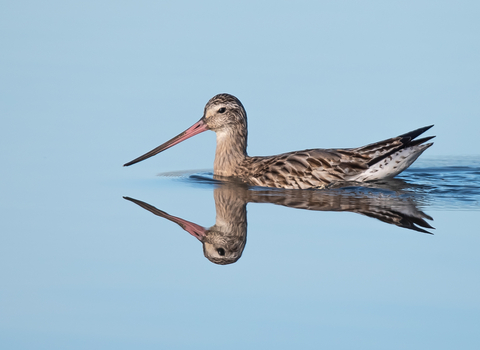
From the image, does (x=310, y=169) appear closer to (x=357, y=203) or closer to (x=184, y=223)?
(x=357, y=203)

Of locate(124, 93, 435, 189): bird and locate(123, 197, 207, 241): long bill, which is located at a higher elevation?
locate(124, 93, 435, 189): bird

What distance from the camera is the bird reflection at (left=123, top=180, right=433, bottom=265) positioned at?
879cm

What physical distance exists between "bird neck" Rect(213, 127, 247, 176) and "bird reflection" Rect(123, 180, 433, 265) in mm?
651

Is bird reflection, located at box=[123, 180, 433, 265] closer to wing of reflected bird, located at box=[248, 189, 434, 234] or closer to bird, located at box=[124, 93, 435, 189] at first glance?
wing of reflected bird, located at box=[248, 189, 434, 234]

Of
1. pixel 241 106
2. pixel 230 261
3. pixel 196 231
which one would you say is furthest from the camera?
pixel 241 106

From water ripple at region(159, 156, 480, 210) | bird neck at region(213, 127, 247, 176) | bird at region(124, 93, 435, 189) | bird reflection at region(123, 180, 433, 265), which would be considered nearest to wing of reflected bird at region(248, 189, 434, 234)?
bird reflection at region(123, 180, 433, 265)

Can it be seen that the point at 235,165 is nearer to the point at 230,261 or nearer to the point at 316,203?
the point at 316,203

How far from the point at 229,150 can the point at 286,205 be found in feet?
Result: 9.37

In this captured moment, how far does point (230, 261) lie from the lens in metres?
8.20

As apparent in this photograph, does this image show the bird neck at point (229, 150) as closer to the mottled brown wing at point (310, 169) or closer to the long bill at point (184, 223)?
the mottled brown wing at point (310, 169)

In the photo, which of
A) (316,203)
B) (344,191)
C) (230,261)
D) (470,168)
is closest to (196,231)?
(230,261)

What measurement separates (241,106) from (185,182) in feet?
6.10

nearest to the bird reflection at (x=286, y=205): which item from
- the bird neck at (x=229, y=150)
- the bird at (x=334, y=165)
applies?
the bird at (x=334, y=165)

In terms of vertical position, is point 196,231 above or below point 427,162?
below
